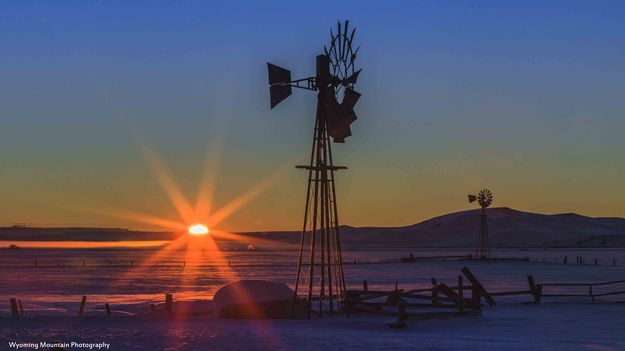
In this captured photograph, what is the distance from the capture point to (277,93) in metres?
28.0

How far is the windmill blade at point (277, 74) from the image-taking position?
2816cm

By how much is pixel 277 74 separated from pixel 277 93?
0.69 m

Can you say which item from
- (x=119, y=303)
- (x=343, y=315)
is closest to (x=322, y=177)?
(x=343, y=315)

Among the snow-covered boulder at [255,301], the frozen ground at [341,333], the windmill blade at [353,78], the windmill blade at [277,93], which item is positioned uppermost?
the windmill blade at [353,78]

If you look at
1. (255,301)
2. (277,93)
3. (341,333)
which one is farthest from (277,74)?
(341,333)

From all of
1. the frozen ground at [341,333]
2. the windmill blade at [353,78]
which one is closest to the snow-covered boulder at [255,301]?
the frozen ground at [341,333]

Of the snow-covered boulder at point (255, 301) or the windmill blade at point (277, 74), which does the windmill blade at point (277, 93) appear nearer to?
the windmill blade at point (277, 74)

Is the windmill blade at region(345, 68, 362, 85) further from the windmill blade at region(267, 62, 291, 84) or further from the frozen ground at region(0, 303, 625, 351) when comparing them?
the frozen ground at region(0, 303, 625, 351)

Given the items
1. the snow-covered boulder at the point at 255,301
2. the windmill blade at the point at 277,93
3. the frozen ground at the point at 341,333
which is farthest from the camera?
the snow-covered boulder at the point at 255,301

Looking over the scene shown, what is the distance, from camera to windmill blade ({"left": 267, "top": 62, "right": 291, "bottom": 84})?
2816cm

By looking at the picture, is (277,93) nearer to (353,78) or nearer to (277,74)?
(277,74)

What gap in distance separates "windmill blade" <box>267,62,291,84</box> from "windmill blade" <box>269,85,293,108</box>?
21cm

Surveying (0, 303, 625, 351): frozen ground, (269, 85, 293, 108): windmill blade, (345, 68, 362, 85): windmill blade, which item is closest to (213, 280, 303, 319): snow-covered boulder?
(0, 303, 625, 351): frozen ground

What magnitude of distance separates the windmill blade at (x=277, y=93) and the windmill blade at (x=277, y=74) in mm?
207
